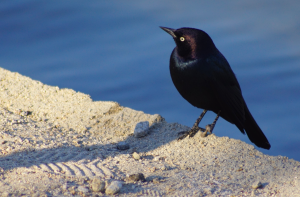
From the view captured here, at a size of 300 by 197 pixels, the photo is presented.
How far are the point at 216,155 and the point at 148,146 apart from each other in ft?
2.50

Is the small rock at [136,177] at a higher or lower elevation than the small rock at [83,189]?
lower

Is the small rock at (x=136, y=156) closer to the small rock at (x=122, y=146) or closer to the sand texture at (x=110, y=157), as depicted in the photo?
the sand texture at (x=110, y=157)

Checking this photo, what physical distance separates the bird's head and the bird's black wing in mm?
124

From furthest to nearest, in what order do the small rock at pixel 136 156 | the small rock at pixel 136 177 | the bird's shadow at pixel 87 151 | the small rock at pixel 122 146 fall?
the small rock at pixel 122 146 → the small rock at pixel 136 156 → the bird's shadow at pixel 87 151 → the small rock at pixel 136 177

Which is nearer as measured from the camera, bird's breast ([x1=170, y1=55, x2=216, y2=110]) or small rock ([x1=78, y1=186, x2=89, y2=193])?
small rock ([x1=78, y1=186, x2=89, y2=193])

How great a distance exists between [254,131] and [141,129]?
55.1 inches

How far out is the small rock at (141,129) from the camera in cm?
436

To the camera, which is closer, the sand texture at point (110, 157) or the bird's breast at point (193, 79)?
the sand texture at point (110, 157)

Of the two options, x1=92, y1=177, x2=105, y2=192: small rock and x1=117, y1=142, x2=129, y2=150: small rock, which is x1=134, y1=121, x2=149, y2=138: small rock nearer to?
x1=117, y1=142, x2=129, y2=150: small rock

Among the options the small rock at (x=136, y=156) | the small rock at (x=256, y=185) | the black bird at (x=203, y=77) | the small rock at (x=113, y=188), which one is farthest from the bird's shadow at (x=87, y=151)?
the small rock at (x=256, y=185)

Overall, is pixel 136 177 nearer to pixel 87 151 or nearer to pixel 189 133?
pixel 87 151

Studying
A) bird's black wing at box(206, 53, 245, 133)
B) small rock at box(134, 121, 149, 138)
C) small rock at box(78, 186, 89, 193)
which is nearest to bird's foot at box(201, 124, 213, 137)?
bird's black wing at box(206, 53, 245, 133)

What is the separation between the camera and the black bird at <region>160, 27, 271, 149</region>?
4133 millimetres

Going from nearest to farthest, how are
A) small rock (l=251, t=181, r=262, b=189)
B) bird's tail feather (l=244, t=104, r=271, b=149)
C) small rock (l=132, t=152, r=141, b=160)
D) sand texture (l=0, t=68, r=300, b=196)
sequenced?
sand texture (l=0, t=68, r=300, b=196) < small rock (l=251, t=181, r=262, b=189) < small rock (l=132, t=152, r=141, b=160) < bird's tail feather (l=244, t=104, r=271, b=149)
